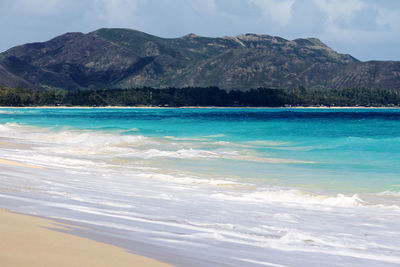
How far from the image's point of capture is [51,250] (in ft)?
16.5

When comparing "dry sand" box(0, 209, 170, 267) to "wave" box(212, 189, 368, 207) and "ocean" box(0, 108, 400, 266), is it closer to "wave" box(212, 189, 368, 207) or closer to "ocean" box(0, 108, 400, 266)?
"ocean" box(0, 108, 400, 266)

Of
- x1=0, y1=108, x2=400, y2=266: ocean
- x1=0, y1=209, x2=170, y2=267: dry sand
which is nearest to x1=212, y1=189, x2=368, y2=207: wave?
x1=0, y1=108, x2=400, y2=266: ocean

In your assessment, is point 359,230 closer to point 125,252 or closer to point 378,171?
point 125,252

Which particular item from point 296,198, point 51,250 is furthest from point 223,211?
point 51,250

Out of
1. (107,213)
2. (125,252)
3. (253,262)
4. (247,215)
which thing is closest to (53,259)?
(125,252)

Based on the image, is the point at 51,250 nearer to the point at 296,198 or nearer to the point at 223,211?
the point at 223,211

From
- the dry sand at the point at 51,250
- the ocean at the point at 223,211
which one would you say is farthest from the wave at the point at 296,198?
the dry sand at the point at 51,250

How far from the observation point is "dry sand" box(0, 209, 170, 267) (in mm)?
4613

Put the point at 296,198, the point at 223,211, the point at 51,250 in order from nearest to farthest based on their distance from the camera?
the point at 51,250 < the point at 223,211 < the point at 296,198

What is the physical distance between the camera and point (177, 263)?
539cm

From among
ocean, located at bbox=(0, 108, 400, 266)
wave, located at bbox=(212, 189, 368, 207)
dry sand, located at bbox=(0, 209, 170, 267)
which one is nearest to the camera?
dry sand, located at bbox=(0, 209, 170, 267)

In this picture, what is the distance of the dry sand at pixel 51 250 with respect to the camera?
182 inches

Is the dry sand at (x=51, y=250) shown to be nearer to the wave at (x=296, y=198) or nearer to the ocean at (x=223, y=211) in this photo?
the ocean at (x=223, y=211)

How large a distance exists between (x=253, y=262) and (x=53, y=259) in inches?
96.0
